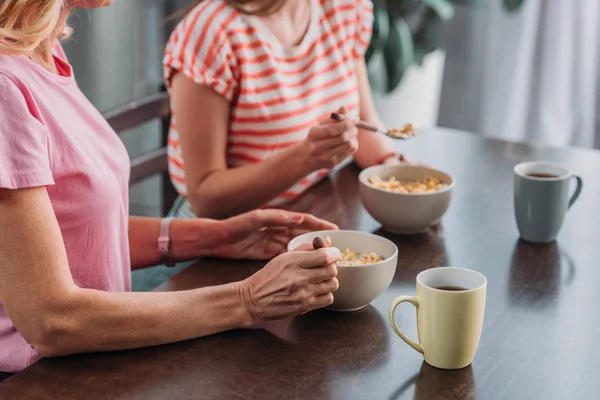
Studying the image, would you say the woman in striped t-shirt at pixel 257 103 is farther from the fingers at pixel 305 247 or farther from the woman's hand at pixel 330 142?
the fingers at pixel 305 247

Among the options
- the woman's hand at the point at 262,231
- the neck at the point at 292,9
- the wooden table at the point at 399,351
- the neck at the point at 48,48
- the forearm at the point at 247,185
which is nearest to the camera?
the wooden table at the point at 399,351

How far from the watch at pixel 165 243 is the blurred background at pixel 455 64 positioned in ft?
4.63

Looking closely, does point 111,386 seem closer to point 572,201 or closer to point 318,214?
point 318,214

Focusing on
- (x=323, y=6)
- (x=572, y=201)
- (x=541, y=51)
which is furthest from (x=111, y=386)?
(x=541, y=51)

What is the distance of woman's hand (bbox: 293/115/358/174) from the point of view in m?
1.46

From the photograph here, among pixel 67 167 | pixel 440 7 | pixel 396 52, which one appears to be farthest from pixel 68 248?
pixel 440 7

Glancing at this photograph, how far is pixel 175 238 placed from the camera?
1.43 meters

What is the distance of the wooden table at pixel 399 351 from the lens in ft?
3.26

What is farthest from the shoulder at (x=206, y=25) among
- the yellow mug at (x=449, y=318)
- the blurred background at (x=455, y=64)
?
the blurred background at (x=455, y=64)

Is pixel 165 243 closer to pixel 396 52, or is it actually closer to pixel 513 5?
pixel 396 52

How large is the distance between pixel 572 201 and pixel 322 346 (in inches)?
24.7

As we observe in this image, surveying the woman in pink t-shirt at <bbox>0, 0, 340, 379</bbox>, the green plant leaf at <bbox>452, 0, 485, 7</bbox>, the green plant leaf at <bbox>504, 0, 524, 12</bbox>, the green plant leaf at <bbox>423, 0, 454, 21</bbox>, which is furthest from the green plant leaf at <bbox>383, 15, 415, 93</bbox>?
the woman in pink t-shirt at <bbox>0, 0, 340, 379</bbox>

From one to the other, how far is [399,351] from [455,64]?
2.61 m

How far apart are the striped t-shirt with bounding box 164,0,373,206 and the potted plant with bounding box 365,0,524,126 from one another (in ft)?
3.47
